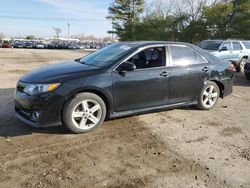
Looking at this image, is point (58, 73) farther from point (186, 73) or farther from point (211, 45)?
point (211, 45)

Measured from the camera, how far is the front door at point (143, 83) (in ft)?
16.0

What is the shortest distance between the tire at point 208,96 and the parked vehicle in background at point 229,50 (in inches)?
254

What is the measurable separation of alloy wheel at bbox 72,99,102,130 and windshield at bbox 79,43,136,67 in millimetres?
766

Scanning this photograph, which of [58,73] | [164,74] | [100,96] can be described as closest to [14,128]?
[58,73]

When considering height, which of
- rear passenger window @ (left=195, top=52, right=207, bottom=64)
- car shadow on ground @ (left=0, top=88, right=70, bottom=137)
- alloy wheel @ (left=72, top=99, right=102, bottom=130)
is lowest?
car shadow on ground @ (left=0, top=88, right=70, bottom=137)

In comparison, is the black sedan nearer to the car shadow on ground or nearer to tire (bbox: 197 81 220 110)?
tire (bbox: 197 81 220 110)

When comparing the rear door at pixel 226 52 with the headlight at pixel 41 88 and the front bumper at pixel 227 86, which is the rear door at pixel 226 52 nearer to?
the front bumper at pixel 227 86

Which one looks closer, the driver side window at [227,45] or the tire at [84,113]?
the tire at [84,113]

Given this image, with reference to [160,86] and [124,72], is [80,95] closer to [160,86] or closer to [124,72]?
[124,72]

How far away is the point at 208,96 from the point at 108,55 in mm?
2525

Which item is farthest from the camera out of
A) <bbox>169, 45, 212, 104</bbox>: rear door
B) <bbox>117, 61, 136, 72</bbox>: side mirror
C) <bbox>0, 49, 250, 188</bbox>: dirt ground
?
<bbox>169, 45, 212, 104</bbox>: rear door

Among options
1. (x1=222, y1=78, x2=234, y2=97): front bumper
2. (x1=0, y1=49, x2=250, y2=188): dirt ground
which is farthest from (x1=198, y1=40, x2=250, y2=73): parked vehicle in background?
(x1=0, y1=49, x2=250, y2=188): dirt ground

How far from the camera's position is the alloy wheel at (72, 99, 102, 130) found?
4.60 metres

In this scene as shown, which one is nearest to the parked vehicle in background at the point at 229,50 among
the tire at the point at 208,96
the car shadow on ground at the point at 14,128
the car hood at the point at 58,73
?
the tire at the point at 208,96
